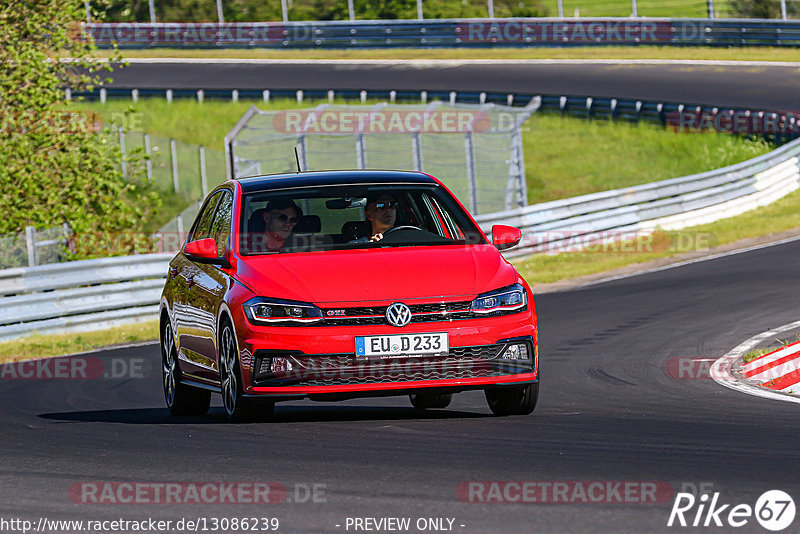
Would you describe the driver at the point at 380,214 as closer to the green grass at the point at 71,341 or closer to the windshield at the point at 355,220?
the windshield at the point at 355,220

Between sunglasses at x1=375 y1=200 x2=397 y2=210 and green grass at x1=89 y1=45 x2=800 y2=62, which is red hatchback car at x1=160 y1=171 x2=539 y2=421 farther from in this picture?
green grass at x1=89 y1=45 x2=800 y2=62

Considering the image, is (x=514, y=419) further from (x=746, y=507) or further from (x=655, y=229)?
(x=655, y=229)

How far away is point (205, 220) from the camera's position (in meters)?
10.7

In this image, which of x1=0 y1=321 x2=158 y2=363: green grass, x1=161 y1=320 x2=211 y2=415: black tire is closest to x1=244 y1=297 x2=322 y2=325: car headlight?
x1=161 y1=320 x2=211 y2=415: black tire

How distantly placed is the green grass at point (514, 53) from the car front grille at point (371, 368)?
3664cm

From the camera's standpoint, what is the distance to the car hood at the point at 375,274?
8.34 meters

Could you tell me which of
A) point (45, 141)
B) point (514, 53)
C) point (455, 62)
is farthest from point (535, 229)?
point (514, 53)

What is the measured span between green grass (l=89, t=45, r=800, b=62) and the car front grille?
120ft

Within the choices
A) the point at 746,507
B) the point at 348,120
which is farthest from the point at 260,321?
the point at 348,120

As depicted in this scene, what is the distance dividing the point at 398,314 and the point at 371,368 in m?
0.35

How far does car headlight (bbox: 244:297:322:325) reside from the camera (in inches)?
327

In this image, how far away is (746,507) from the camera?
224 inches

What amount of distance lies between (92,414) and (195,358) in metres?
1.06

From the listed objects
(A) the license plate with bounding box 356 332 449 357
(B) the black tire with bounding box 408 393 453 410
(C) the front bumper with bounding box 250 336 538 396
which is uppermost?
(A) the license plate with bounding box 356 332 449 357
